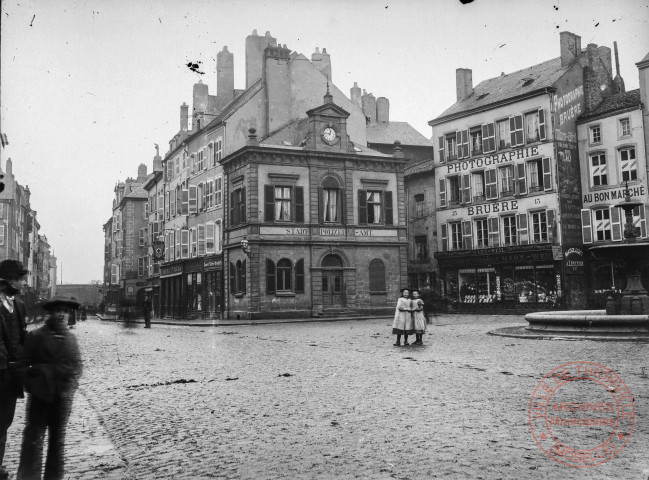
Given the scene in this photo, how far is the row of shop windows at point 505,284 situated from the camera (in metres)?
37.5

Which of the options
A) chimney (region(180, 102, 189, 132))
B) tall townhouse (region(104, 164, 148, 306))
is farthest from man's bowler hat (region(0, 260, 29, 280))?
tall townhouse (region(104, 164, 148, 306))

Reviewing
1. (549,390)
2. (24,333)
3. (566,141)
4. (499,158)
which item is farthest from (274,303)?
(24,333)

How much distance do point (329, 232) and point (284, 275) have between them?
371cm

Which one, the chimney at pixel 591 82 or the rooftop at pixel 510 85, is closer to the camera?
the rooftop at pixel 510 85

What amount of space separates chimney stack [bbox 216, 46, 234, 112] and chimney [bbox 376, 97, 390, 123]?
13228mm

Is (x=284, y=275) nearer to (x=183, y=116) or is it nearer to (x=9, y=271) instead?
(x=183, y=116)

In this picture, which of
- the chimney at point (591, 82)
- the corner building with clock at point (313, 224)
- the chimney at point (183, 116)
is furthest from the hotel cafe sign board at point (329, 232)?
the chimney at point (183, 116)

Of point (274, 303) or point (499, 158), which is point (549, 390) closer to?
point (274, 303)

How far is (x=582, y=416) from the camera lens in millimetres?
7285

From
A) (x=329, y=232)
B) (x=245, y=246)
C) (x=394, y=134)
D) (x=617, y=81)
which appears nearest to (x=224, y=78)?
(x=394, y=134)

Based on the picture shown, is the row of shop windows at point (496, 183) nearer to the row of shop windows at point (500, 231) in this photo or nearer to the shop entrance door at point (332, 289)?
the row of shop windows at point (500, 231)

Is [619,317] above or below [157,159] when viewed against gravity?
below

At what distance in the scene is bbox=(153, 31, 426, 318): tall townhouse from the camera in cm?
4056

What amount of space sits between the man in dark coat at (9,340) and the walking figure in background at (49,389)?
0.60 ft
